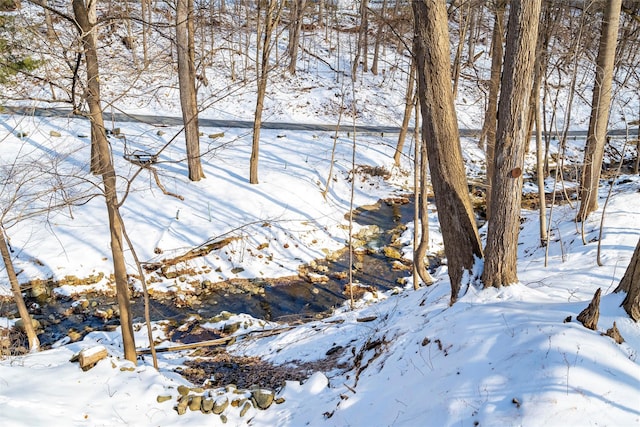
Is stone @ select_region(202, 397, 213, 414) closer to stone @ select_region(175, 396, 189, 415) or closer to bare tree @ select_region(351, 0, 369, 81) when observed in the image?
stone @ select_region(175, 396, 189, 415)

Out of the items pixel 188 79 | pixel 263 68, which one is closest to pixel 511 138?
pixel 263 68

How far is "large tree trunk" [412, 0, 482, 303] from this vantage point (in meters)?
4.66

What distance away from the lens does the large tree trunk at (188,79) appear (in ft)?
40.3

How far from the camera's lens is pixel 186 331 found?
9.20m

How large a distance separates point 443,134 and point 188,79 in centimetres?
1053

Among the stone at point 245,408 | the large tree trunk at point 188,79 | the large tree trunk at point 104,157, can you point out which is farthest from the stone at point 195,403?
the large tree trunk at point 188,79

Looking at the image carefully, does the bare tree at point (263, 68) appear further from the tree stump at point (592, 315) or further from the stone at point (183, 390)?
the tree stump at point (592, 315)

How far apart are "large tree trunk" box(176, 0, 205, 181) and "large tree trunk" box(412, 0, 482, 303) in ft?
29.3

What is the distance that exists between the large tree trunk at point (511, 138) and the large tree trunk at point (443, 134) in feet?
1.16

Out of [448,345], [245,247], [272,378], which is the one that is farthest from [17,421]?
[245,247]

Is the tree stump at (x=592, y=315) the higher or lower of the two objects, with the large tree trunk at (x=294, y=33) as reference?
lower

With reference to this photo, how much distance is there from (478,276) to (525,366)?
1381 mm

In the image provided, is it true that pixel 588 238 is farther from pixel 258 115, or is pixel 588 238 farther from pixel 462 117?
pixel 462 117

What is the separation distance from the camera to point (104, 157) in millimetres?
5293
